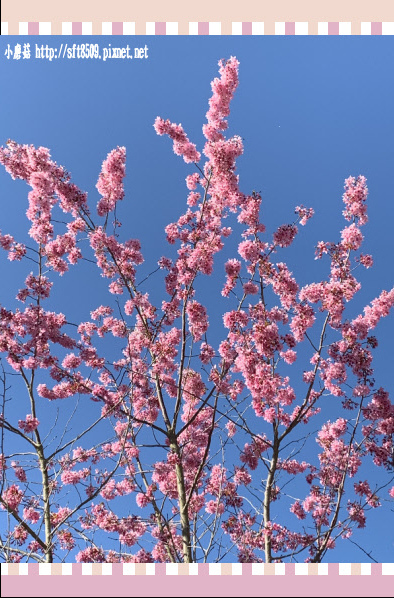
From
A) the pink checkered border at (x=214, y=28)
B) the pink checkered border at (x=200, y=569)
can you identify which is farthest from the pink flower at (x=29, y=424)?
the pink checkered border at (x=214, y=28)

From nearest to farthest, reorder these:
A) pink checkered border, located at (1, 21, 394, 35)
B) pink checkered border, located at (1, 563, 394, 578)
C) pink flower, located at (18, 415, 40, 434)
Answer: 1. pink checkered border, located at (1, 563, 394, 578)
2. pink checkered border, located at (1, 21, 394, 35)
3. pink flower, located at (18, 415, 40, 434)

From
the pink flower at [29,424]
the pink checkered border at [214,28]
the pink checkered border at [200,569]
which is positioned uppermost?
the pink checkered border at [214,28]

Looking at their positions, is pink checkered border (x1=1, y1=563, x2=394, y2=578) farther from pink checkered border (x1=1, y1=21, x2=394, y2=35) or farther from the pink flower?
pink checkered border (x1=1, y1=21, x2=394, y2=35)

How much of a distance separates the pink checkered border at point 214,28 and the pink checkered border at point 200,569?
16.9ft

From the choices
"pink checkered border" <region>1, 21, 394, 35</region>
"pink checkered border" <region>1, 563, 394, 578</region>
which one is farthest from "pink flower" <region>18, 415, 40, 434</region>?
"pink checkered border" <region>1, 21, 394, 35</region>

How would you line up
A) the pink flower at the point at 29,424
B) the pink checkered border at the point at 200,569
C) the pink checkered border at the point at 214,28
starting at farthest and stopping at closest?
the pink flower at the point at 29,424
the pink checkered border at the point at 214,28
the pink checkered border at the point at 200,569

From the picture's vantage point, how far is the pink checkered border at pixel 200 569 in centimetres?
311

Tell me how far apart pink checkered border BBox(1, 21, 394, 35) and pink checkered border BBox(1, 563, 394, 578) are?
515 centimetres

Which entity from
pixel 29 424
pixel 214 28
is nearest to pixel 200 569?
pixel 29 424

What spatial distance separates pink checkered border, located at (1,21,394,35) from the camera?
475 cm

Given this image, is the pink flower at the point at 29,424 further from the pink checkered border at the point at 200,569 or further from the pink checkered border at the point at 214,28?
the pink checkered border at the point at 214,28

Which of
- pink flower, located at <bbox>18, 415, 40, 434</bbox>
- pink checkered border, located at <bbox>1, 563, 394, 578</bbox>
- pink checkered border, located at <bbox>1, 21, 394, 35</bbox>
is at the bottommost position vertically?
pink checkered border, located at <bbox>1, 563, 394, 578</bbox>

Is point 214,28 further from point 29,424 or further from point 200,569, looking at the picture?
point 29,424

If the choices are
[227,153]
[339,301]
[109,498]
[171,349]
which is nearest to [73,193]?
[227,153]
